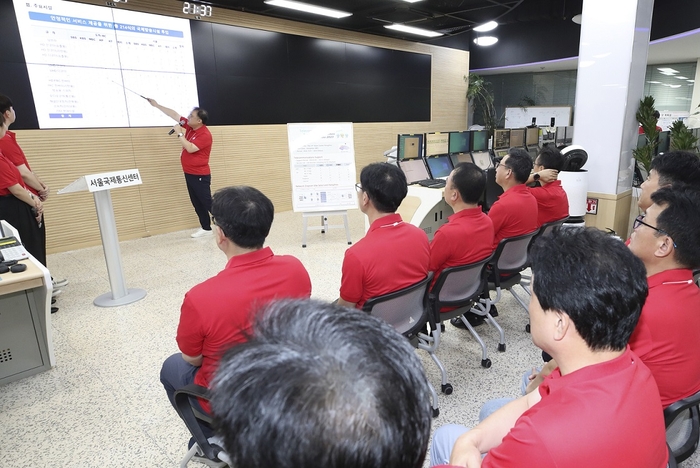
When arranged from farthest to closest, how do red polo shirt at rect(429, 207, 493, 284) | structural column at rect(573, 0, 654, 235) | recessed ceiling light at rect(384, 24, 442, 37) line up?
recessed ceiling light at rect(384, 24, 442, 37) → structural column at rect(573, 0, 654, 235) → red polo shirt at rect(429, 207, 493, 284)

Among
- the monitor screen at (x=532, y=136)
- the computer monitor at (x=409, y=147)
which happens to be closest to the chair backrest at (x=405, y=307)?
the computer monitor at (x=409, y=147)

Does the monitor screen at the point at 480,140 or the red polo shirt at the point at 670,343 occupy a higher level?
the monitor screen at the point at 480,140

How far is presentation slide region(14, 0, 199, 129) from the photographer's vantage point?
4.32 m

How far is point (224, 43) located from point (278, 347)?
608cm

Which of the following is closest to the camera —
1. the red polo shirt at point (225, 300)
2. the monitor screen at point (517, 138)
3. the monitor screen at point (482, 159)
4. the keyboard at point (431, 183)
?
the red polo shirt at point (225, 300)

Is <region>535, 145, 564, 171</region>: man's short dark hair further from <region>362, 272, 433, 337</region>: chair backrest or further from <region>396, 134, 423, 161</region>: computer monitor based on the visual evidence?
<region>362, 272, 433, 337</region>: chair backrest

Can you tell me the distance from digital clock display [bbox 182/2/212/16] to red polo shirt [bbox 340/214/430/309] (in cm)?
467

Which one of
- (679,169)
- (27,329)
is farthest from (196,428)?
(679,169)

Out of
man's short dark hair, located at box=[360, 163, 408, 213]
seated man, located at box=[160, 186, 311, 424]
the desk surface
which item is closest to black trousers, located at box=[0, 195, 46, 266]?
the desk surface

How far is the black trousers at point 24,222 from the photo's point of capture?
3.01 metres

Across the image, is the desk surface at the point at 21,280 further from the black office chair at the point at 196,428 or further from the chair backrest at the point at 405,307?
the chair backrest at the point at 405,307

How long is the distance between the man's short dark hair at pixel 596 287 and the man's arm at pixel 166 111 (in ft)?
16.6

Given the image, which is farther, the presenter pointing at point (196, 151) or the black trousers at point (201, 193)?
the black trousers at point (201, 193)

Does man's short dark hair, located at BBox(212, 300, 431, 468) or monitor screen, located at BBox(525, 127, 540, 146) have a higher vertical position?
monitor screen, located at BBox(525, 127, 540, 146)
